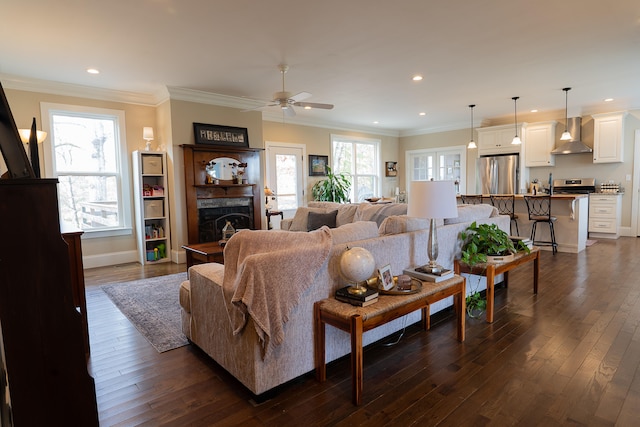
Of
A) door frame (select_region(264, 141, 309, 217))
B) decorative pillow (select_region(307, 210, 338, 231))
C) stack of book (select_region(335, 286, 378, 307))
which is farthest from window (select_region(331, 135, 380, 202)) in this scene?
stack of book (select_region(335, 286, 378, 307))

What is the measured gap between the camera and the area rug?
291cm

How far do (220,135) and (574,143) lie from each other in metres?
7.09

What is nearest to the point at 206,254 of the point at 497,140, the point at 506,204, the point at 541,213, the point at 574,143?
the point at 506,204

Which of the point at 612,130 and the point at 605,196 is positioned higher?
the point at 612,130

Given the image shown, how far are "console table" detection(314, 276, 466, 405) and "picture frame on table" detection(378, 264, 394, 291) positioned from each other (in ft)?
0.28

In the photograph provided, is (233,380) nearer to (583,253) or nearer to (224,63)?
(224,63)

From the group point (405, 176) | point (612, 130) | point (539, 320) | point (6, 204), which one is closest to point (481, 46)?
point (539, 320)

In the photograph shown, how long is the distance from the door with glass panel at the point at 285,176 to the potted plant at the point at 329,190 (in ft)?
1.26

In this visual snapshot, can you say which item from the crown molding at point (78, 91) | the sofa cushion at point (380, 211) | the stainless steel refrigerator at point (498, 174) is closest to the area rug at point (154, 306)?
the sofa cushion at point (380, 211)

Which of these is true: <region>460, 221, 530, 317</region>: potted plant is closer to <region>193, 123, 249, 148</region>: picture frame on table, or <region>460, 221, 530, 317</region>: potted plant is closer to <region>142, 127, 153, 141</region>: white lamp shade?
<region>193, 123, 249, 148</region>: picture frame on table

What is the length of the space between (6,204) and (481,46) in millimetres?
4329

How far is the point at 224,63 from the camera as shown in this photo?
431 centimetres

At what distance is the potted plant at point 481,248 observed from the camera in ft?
10.3

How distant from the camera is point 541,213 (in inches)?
243
